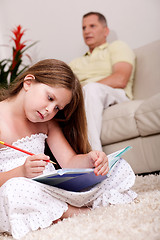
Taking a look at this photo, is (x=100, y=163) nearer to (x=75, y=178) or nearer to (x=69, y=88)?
(x=75, y=178)

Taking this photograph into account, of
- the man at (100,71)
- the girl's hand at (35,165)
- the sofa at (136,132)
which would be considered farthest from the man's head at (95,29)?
the girl's hand at (35,165)

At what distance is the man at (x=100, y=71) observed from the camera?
167cm

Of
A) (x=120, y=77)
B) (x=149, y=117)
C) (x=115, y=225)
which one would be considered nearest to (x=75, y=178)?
(x=115, y=225)

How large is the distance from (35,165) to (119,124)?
859mm

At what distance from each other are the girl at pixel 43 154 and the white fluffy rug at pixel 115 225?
6 cm

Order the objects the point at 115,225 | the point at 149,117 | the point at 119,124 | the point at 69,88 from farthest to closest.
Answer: the point at 119,124, the point at 149,117, the point at 69,88, the point at 115,225

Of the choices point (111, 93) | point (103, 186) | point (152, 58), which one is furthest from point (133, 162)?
point (152, 58)

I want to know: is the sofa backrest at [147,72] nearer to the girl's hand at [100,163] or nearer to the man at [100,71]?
the man at [100,71]

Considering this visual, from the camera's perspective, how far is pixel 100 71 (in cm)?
230

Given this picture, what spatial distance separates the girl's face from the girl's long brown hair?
0.07ft

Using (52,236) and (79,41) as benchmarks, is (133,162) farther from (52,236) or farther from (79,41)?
(79,41)

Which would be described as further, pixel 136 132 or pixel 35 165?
pixel 136 132

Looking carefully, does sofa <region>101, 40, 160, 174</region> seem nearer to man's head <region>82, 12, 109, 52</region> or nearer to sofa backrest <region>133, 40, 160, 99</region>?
sofa backrest <region>133, 40, 160, 99</region>

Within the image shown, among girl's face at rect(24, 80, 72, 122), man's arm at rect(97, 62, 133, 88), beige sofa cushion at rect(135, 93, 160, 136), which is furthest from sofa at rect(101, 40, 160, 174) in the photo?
girl's face at rect(24, 80, 72, 122)
